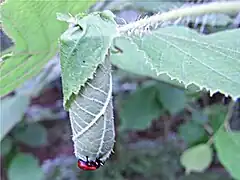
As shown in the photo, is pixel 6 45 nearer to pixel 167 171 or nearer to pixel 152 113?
pixel 152 113

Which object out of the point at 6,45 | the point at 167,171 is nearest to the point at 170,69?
the point at 6,45

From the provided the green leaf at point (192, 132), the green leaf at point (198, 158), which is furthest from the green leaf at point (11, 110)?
the green leaf at point (192, 132)

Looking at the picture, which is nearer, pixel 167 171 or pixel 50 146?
pixel 167 171

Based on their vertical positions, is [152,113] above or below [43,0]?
below

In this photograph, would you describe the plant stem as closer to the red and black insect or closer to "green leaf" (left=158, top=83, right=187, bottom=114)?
the red and black insect

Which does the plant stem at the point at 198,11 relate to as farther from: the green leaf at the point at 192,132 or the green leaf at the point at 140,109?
the green leaf at the point at 192,132

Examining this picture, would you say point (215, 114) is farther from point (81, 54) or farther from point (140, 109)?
point (81, 54)
